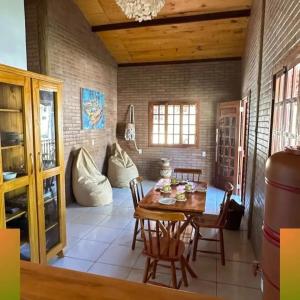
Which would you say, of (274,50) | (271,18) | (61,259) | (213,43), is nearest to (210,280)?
(61,259)

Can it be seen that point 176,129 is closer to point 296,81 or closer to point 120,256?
point 120,256

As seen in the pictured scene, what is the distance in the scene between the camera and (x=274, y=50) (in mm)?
2566

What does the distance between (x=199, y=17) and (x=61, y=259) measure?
15.6 feet

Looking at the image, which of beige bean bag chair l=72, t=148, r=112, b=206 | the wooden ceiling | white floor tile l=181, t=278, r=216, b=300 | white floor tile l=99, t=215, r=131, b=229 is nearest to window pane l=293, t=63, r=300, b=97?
white floor tile l=181, t=278, r=216, b=300

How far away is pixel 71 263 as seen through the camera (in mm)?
2912

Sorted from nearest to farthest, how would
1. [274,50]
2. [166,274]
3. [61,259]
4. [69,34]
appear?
[274,50], [166,274], [61,259], [69,34]

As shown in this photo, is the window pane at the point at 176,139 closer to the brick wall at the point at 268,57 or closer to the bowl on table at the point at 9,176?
the brick wall at the point at 268,57

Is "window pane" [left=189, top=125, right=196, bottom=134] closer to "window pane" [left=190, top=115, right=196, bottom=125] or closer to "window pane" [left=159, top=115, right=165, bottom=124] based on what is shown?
"window pane" [left=190, top=115, right=196, bottom=125]

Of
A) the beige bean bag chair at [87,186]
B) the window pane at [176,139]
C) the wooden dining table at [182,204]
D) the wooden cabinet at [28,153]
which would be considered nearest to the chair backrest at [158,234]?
the wooden dining table at [182,204]

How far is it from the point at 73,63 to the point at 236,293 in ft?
15.3

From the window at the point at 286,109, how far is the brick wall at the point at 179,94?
4.06m

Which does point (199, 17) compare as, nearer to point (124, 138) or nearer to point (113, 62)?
point (113, 62)

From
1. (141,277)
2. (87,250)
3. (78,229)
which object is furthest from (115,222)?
(141,277)

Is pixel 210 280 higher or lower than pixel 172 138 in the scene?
lower
